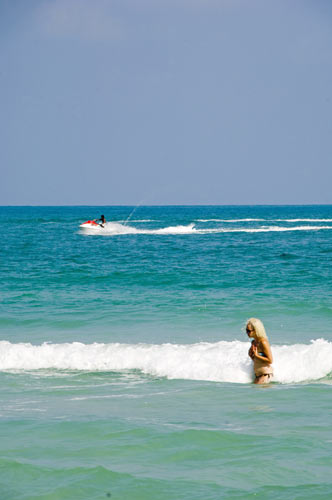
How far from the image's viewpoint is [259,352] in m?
10.2

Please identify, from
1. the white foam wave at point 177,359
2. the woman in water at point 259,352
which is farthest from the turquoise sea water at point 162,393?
the woman in water at point 259,352

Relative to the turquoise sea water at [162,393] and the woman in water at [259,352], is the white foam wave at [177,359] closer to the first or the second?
the turquoise sea water at [162,393]

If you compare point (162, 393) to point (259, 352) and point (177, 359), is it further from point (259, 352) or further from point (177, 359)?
point (177, 359)

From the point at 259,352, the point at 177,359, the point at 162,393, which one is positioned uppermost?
the point at 259,352

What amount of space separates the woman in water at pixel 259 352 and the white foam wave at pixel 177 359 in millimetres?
347

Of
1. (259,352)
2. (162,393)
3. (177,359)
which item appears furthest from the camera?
(177,359)

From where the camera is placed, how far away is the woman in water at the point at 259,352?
1015cm

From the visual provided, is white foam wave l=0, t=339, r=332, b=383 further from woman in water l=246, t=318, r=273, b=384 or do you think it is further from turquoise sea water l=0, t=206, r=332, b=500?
woman in water l=246, t=318, r=273, b=384

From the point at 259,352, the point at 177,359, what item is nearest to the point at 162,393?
the point at 259,352

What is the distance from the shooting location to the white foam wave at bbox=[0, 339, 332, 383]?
10.9 metres

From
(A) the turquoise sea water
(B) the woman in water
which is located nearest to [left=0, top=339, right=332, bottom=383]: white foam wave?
(A) the turquoise sea water

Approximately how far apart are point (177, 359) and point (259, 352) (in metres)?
2.07

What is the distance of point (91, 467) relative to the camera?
6633mm

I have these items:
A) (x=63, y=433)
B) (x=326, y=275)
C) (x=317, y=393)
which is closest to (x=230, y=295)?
(x=326, y=275)
